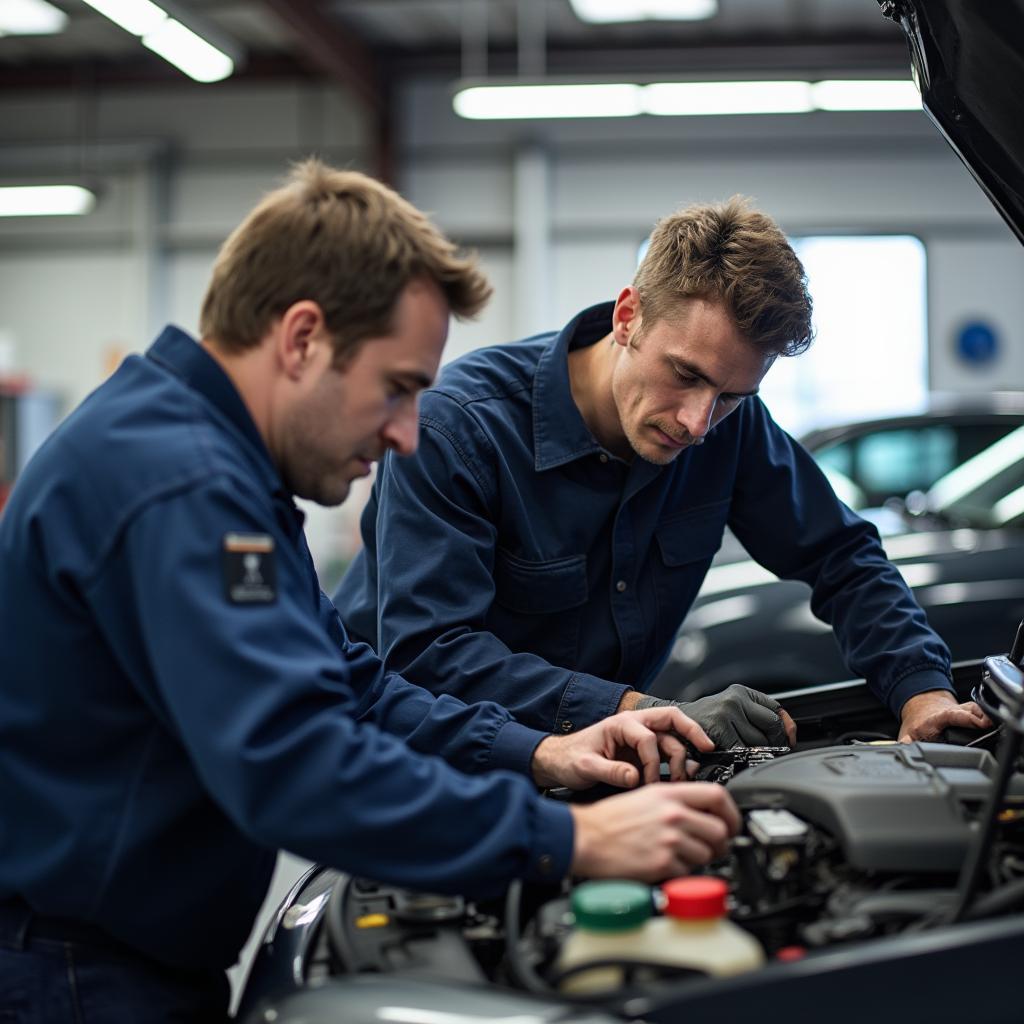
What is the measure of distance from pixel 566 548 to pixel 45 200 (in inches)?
287

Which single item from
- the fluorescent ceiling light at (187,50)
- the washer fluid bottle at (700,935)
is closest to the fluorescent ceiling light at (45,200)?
the fluorescent ceiling light at (187,50)

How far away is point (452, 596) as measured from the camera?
188 cm

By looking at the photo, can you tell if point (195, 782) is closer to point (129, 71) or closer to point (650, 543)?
point (650, 543)

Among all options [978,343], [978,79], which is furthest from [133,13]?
[978,343]

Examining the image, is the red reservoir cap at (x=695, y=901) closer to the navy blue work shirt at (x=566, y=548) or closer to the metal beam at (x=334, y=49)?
the navy blue work shirt at (x=566, y=548)

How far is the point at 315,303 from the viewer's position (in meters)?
1.22

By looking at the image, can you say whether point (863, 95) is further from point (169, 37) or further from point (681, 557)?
point (681, 557)

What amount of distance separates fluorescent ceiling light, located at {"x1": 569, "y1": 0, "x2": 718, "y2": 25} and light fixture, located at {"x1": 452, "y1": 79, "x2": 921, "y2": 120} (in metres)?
1.94

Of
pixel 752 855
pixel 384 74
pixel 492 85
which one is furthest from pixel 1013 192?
pixel 384 74

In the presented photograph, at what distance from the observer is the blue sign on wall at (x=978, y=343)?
8773mm

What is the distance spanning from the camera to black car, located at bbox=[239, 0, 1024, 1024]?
39.2 inches

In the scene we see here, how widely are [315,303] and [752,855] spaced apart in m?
0.73

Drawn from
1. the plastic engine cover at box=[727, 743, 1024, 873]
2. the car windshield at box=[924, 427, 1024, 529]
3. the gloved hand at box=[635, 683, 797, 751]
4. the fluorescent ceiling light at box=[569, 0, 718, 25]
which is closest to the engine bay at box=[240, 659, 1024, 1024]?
the plastic engine cover at box=[727, 743, 1024, 873]

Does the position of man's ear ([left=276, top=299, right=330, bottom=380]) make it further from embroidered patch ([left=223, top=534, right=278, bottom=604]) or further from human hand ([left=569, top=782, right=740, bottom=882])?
human hand ([left=569, top=782, right=740, bottom=882])
